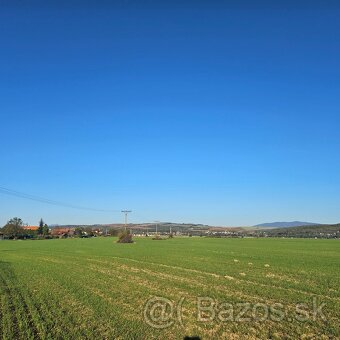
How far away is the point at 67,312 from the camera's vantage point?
1571cm

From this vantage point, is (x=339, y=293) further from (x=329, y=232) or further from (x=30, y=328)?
(x=329, y=232)

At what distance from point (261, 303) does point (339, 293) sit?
17.3ft

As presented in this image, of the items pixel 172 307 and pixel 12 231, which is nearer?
pixel 172 307

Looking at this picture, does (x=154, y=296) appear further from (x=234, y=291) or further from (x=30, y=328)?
(x=30, y=328)

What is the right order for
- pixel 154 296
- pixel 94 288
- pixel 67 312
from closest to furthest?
pixel 67 312, pixel 154 296, pixel 94 288

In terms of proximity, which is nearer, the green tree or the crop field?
the crop field

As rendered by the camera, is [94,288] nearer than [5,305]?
No

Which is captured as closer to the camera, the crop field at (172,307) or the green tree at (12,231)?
the crop field at (172,307)

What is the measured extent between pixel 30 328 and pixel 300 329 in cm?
900

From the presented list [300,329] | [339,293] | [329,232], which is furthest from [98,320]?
[329,232]

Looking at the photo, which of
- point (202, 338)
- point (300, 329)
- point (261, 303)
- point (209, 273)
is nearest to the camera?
point (202, 338)

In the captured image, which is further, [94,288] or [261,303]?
[94,288]

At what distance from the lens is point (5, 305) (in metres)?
17.7

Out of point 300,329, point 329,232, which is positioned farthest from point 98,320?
point 329,232
